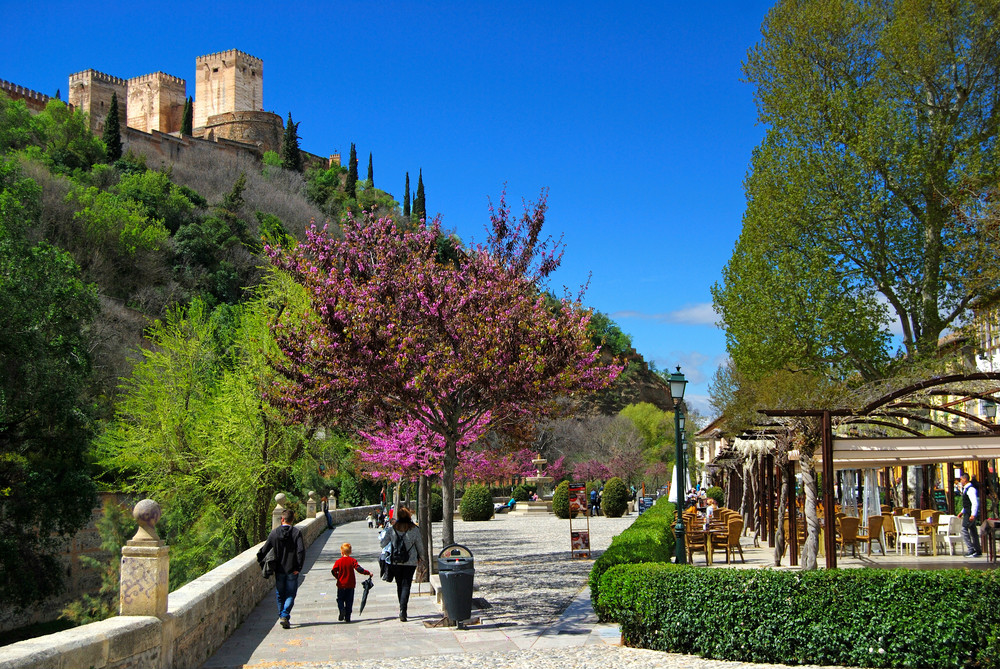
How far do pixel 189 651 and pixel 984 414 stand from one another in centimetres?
2606

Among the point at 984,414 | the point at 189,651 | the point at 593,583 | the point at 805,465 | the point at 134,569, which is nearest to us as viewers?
the point at 134,569

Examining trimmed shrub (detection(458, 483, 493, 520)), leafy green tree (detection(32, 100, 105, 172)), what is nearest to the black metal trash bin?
trimmed shrub (detection(458, 483, 493, 520))

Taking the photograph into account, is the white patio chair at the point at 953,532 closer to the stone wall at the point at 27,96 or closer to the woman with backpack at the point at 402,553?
the woman with backpack at the point at 402,553

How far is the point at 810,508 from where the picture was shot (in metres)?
12.1

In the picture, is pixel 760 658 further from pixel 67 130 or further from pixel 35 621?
pixel 67 130

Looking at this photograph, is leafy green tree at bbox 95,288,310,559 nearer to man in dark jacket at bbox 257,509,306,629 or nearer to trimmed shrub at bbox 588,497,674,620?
man in dark jacket at bbox 257,509,306,629

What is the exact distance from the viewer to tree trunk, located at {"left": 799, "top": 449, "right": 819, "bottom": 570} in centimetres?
1187

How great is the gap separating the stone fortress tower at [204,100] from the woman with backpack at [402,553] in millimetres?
88733

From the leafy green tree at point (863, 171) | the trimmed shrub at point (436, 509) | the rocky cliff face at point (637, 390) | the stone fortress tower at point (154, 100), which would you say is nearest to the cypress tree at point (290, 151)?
the stone fortress tower at point (154, 100)

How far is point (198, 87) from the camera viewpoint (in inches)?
4306

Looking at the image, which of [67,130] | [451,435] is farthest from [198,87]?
[451,435]

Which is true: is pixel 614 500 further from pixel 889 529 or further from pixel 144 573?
pixel 144 573

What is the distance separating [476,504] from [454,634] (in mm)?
26275

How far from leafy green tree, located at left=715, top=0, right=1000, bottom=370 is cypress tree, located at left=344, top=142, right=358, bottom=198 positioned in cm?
7295
